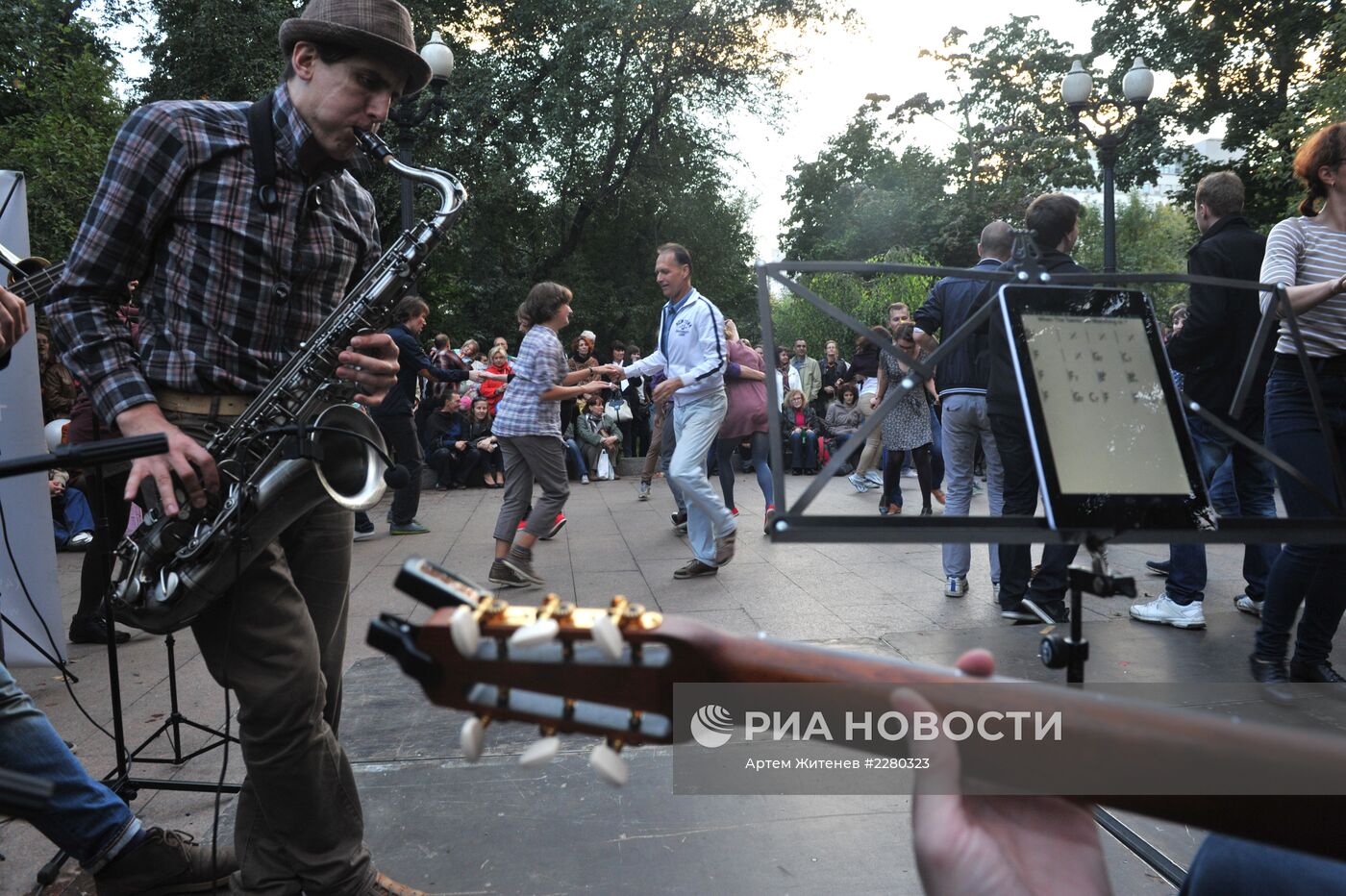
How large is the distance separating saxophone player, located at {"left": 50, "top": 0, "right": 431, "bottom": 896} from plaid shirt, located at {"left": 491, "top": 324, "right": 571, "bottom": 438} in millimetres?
3966

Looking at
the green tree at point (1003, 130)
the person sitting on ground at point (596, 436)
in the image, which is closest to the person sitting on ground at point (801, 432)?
the person sitting on ground at point (596, 436)

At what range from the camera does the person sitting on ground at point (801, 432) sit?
1367 cm

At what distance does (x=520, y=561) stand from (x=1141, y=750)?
5641 millimetres

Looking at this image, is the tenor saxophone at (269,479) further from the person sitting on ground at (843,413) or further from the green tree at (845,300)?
the person sitting on ground at (843,413)

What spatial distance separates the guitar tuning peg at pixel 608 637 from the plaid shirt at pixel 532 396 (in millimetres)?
5478

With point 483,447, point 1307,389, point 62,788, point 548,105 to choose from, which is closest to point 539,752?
point 62,788

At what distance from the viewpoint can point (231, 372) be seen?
230 cm

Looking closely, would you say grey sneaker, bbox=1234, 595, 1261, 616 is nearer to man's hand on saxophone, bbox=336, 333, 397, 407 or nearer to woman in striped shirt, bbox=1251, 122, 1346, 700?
woman in striped shirt, bbox=1251, 122, 1346, 700

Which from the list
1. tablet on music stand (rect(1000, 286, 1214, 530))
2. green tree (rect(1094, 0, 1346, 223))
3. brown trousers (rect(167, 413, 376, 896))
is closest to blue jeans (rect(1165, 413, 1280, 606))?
tablet on music stand (rect(1000, 286, 1214, 530))

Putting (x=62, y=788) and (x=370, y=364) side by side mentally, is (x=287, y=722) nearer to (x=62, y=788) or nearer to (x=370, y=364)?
(x=62, y=788)

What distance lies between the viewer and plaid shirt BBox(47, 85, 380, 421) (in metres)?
2.16

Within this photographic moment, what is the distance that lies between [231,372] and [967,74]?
40.2 metres

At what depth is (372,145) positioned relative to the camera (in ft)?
8.27

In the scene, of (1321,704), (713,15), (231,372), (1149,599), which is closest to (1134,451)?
(231,372)
